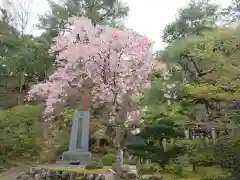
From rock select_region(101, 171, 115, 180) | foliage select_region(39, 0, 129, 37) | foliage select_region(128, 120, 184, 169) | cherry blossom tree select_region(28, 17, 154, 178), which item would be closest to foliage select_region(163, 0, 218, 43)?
foliage select_region(39, 0, 129, 37)

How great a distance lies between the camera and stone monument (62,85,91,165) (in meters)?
11.6

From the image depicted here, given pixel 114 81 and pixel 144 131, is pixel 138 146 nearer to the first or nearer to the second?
pixel 144 131

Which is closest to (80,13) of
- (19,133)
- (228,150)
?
(19,133)

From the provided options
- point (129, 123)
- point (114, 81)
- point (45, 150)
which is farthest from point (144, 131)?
point (45, 150)

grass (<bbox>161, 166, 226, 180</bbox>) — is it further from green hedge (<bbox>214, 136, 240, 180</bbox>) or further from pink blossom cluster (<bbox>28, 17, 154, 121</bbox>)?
pink blossom cluster (<bbox>28, 17, 154, 121</bbox>)

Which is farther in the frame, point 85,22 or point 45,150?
point 45,150

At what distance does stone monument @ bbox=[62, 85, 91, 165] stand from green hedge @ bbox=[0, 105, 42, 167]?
415 cm

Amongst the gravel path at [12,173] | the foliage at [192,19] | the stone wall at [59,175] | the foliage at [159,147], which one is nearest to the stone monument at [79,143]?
the stone wall at [59,175]

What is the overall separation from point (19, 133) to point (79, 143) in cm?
445

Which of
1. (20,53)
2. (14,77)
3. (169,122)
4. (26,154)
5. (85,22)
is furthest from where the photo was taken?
(14,77)

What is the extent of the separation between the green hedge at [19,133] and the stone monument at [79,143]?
4145 mm

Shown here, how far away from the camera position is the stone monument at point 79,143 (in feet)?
37.9

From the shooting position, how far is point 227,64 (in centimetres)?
905

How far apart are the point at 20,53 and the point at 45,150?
6.04 metres
